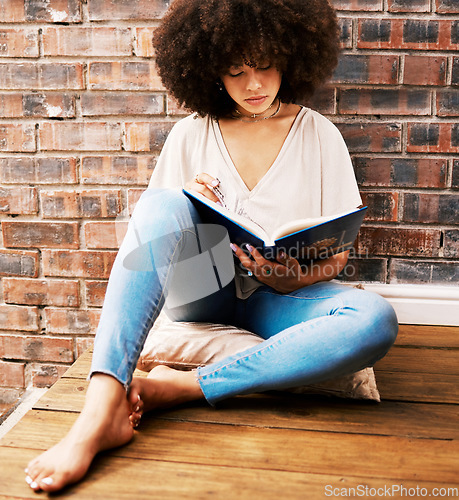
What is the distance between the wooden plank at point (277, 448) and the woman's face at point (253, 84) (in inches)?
29.6

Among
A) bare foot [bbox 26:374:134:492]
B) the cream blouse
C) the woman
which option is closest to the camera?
bare foot [bbox 26:374:134:492]

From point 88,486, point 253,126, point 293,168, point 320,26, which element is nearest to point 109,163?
point 253,126

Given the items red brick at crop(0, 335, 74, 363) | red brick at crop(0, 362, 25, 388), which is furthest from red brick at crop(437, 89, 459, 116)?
red brick at crop(0, 362, 25, 388)

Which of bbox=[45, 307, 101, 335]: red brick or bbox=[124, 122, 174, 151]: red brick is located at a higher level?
bbox=[124, 122, 174, 151]: red brick

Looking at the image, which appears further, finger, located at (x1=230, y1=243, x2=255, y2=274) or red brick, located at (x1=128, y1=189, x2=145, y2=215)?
red brick, located at (x1=128, y1=189, x2=145, y2=215)

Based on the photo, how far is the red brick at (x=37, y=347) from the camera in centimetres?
163

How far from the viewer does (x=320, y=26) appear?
3.90 ft

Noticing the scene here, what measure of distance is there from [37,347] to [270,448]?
104 cm

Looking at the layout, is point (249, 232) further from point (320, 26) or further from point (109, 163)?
point (109, 163)

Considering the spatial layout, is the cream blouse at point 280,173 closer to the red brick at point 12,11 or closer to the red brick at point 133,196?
the red brick at point 133,196

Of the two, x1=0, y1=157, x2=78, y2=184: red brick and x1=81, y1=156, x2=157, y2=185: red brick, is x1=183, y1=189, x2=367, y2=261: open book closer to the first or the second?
x1=81, y1=156, x2=157, y2=185: red brick

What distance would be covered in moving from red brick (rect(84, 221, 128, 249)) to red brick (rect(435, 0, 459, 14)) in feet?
3.83

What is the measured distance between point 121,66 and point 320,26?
0.63m

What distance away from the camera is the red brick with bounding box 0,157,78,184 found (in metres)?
1.54
